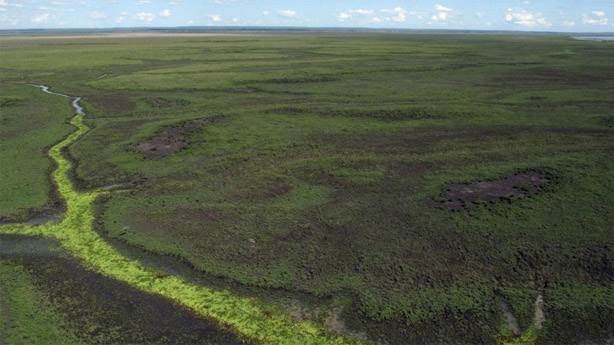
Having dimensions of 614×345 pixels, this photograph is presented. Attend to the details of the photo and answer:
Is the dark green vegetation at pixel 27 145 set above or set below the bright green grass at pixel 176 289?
above

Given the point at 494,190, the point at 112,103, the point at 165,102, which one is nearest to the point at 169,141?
the point at 165,102

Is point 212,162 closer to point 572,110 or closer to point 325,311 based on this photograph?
point 325,311

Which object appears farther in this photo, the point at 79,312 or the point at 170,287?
the point at 170,287

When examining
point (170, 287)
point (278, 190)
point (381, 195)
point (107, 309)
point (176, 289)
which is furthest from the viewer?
point (278, 190)

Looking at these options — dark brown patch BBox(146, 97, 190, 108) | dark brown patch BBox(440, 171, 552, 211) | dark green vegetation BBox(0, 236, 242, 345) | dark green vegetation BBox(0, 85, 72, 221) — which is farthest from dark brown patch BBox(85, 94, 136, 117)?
dark brown patch BBox(440, 171, 552, 211)

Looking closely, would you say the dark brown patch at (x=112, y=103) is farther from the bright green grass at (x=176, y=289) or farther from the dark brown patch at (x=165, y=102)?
the bright green grass at (x=176, y=289)

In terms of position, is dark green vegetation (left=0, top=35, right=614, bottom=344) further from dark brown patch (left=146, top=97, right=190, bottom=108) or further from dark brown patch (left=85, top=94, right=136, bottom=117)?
dark brown patch (left=85, top=94, right=136, bottom=117)

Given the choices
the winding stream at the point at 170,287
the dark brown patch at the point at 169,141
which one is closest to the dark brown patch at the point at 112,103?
the dark brown patch at the point at 169,141

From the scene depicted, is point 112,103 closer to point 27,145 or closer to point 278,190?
point 27,145
